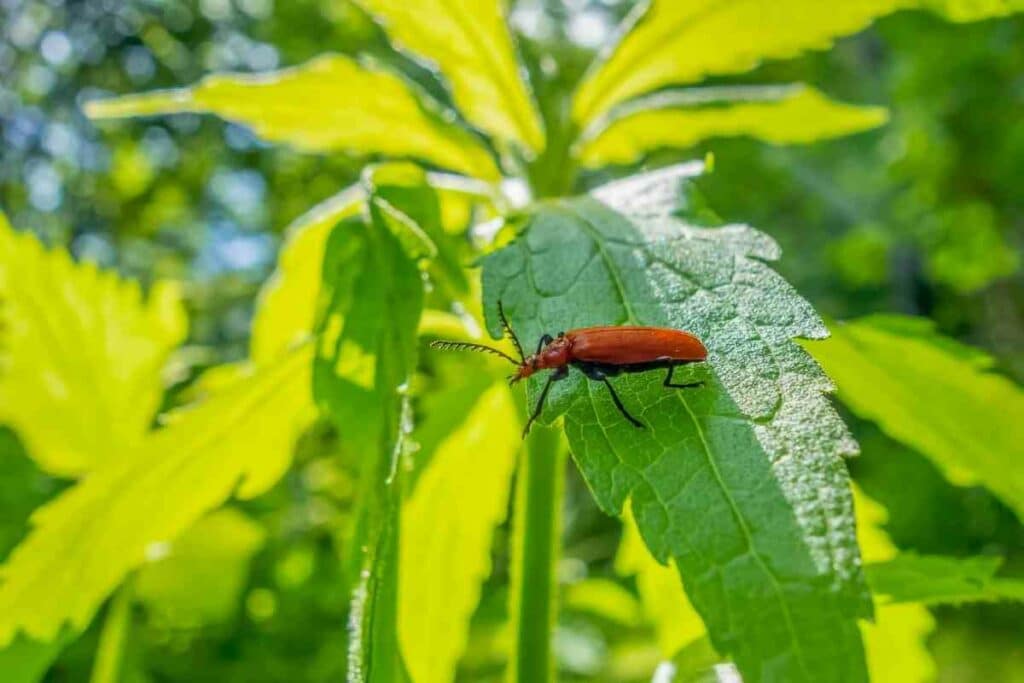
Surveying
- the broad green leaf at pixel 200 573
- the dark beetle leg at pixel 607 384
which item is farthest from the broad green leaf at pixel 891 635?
the broad green leaf at pixel 200 573

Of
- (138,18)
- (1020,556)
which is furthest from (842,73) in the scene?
(138,18)

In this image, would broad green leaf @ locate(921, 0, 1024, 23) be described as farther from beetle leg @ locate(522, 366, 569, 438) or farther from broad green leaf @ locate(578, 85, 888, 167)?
beetle leg @ locate(522, 366, 569, 438)

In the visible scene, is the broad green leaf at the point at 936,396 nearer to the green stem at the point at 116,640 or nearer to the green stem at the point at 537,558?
the green stem at the point at 537,558

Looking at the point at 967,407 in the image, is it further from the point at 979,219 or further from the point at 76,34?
the point at 76,34

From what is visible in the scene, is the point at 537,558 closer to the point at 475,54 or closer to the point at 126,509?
the point at 126,509

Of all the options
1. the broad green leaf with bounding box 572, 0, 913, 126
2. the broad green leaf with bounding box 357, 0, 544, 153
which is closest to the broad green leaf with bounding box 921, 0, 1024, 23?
the broad green leaf with bounding box 572, 0, 913, 126

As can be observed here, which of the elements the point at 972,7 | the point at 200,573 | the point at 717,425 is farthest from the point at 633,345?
the point at 200,573
